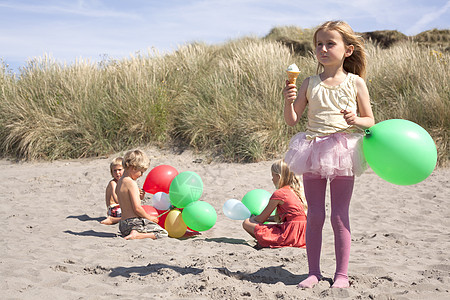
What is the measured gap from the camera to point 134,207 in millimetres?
4984

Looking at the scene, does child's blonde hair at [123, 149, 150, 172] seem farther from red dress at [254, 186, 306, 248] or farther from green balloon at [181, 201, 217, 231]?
red dress at [254, 186, 306, 248]

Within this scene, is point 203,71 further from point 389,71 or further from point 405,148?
point 405,148

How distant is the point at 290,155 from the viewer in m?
3.19

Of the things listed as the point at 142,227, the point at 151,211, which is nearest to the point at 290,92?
the point at 142,227

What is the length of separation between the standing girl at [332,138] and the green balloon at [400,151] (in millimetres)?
170

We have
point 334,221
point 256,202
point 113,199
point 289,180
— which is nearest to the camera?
point 334,221

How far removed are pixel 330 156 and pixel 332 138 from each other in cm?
16

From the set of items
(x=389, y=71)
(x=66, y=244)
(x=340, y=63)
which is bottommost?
(x=66, y=244)

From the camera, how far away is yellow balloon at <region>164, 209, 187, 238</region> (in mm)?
5066

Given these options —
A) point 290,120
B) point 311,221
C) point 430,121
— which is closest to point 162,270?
point 311,221

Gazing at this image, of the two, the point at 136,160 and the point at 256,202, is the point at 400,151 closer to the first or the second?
the point at 256,202

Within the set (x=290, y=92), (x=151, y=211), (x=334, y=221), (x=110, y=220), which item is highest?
(x=290, y=92)

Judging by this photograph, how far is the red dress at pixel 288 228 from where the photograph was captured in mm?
4590

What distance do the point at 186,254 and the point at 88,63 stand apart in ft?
28.7
